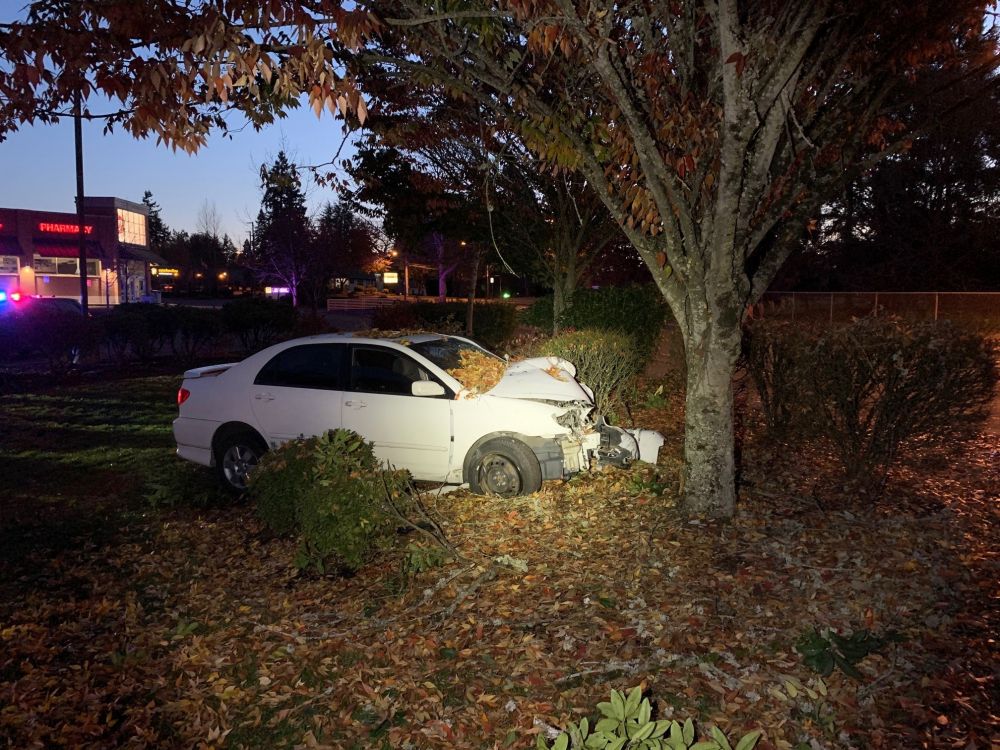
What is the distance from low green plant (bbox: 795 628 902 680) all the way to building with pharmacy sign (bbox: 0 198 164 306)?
51.7 meters

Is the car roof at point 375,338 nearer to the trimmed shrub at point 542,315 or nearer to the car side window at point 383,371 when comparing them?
the car side window at point 383,371

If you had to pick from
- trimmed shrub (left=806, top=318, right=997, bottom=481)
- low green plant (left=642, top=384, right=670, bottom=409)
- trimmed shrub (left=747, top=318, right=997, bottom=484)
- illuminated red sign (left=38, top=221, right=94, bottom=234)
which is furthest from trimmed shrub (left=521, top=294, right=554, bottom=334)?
illuminated red sign (left=38, top=221, right=94, bottom=234)

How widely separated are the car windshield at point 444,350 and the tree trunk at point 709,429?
2.38m

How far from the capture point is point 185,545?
18.4 feet

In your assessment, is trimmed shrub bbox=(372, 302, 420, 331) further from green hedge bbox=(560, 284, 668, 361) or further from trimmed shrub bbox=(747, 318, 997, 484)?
trimmed shrub bbox=(747, 318, 997, 484)

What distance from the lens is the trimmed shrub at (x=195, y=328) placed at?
685 inches

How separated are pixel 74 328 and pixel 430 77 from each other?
36.3 ft

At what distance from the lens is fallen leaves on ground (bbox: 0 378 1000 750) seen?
3.34 m

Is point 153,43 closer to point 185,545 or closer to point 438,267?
point 185,545

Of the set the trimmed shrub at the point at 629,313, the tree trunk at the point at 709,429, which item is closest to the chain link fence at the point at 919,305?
the trimmed shrub at the point at 629,313

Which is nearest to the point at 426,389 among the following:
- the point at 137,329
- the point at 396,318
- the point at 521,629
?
the point at 521,629

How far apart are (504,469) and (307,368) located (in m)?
2.16

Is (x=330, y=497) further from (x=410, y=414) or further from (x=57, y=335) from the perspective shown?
(x=57, y=335)

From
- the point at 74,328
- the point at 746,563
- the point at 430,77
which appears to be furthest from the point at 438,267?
the point at 746,563
